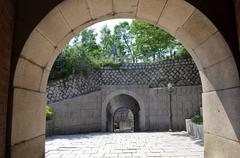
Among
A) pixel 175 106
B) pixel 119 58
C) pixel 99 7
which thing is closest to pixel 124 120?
pixel 119 58

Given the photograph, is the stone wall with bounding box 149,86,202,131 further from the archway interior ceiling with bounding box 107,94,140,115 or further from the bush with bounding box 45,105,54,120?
the bush with bounding box 45,105,54,120

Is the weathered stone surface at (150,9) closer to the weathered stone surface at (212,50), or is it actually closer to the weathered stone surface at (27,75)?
the weathered stone surface at (212,50)

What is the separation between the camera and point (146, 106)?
13.9 metres

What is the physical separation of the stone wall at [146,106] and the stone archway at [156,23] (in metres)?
9.54

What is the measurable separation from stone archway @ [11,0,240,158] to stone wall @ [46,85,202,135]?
9.54 metres

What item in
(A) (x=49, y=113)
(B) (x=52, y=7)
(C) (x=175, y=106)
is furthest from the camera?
(C) (x=175, y=106)

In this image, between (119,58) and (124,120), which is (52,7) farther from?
(124,120)

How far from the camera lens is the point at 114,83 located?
14219mm

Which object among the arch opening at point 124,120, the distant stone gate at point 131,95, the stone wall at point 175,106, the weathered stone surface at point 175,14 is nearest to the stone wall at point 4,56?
the weathered stone surface at point 175,14

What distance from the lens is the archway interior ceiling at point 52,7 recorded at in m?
2.50

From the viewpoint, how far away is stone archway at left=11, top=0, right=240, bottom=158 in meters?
2.51

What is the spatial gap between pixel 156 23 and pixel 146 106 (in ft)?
35.4

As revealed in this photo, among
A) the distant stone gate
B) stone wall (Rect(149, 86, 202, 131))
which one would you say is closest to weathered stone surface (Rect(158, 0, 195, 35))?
the distant stone gate

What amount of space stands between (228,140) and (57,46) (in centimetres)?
253
